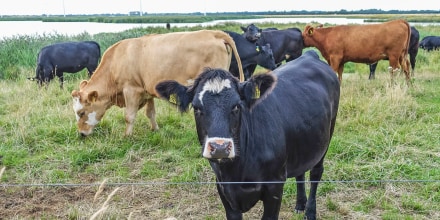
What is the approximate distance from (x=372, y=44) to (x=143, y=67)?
636 cm

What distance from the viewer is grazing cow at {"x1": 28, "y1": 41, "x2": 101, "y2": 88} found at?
451 inches

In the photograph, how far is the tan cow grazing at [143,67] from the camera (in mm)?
6055

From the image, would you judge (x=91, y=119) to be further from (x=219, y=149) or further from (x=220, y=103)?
(x=219, y=149)

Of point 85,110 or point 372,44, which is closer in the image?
point 85,110

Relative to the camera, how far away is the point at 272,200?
10.1ft

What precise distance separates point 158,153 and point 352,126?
289 cm

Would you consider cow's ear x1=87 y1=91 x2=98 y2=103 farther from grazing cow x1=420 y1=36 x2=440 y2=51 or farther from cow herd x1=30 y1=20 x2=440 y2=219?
grazing cow x1=420 y1=36 x2=440 y2=51

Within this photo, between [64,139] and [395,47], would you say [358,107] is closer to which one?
[395,47]

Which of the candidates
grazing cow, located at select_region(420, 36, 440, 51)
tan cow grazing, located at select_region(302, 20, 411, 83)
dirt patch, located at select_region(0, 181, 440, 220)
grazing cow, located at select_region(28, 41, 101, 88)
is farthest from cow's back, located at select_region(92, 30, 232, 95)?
grazing cow, located at select_region(420, 36, 440, 51)

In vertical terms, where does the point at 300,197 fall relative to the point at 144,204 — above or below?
above

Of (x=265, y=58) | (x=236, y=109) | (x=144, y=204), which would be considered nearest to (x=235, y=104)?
(x=236, y=109)

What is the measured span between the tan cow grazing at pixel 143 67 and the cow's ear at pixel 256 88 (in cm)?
299

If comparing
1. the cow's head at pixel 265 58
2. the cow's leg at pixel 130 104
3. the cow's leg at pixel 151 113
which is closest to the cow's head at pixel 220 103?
the cow's leg at pixel 130 104

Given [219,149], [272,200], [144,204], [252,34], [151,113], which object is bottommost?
[144,204]
